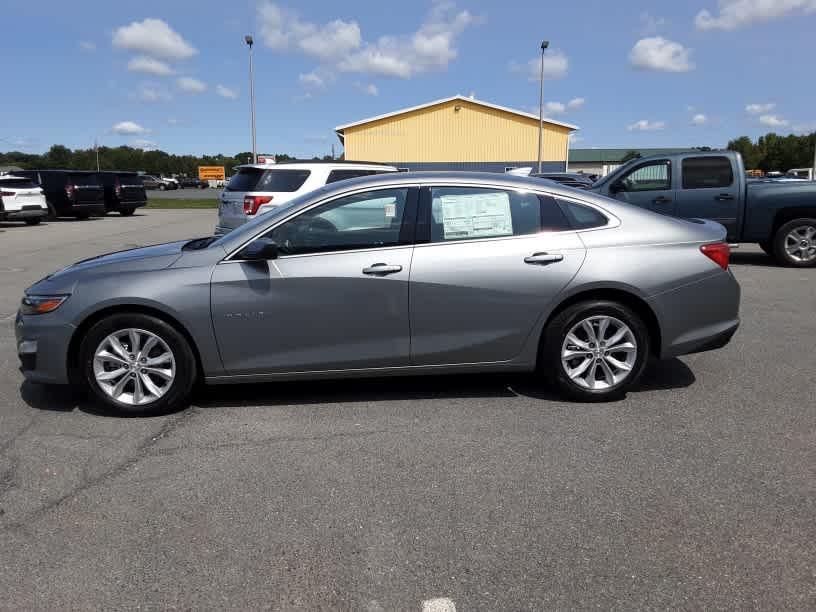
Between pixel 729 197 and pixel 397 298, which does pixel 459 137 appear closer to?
pixel 729 197

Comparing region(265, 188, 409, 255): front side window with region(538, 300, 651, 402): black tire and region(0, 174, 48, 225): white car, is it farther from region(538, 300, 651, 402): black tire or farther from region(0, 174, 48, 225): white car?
region(0, 174, 48, 225): white car

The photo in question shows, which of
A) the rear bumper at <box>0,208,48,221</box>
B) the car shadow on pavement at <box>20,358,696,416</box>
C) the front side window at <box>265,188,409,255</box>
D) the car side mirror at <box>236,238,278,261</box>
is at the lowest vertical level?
the car shadow on pavement at <box>20,358,696,416</box>

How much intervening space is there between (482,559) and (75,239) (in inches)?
705

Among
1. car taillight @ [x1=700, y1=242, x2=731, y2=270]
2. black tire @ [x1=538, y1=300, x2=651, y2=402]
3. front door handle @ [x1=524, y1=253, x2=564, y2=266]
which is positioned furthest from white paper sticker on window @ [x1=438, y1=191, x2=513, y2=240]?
car taillight @ [x1=700, y1=242, x2=731, y2=270]

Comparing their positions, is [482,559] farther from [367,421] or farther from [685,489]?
[367,421]

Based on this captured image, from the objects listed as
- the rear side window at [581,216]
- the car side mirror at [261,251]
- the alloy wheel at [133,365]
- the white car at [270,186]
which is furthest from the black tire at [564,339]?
the white car at [270,186]

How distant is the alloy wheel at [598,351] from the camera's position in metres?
4.67

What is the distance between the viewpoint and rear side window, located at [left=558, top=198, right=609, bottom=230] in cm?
474

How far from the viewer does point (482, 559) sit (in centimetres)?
283

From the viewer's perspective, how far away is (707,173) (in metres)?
11.1

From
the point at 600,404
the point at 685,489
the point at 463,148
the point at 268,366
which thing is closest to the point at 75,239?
the point at 268,366

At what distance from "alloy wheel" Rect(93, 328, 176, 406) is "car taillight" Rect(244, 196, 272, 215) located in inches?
245

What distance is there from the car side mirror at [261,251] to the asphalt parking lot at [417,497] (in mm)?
1059

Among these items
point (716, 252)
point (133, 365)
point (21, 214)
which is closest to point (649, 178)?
point (716, 252)
